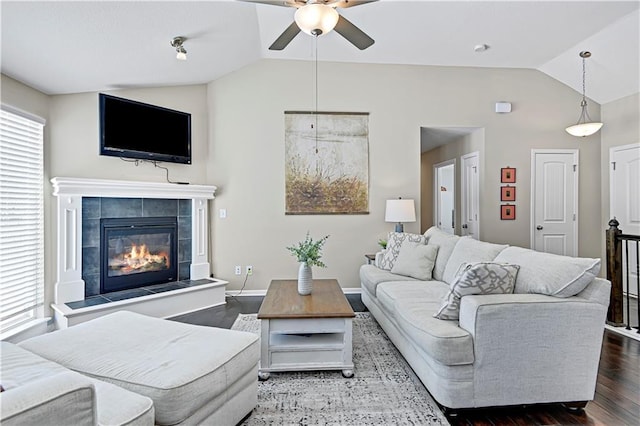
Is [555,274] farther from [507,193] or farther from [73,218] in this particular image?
[73,218]

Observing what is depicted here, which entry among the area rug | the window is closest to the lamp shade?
the area rug

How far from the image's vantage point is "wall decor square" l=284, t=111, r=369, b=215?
196 inches

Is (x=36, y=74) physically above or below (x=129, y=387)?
above

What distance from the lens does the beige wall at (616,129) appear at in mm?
4863

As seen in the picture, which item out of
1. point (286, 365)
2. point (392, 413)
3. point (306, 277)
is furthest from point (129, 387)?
point (306, 277)

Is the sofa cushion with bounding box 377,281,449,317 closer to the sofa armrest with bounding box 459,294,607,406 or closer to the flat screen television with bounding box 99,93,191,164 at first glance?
the sofa armrest with bounding box 459,294,607,406

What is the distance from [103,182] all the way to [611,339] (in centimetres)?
533

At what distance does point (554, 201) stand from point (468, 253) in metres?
3.20

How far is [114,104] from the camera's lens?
4.01 meters

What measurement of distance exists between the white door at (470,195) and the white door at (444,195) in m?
0.67

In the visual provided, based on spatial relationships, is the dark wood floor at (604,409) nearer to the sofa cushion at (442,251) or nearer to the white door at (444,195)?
the sofa cushion at (442,251)

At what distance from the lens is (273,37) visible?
4.43 meters

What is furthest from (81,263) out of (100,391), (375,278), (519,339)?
(519,339)

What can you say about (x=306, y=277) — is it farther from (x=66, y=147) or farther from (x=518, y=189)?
(x=518, y=189)
